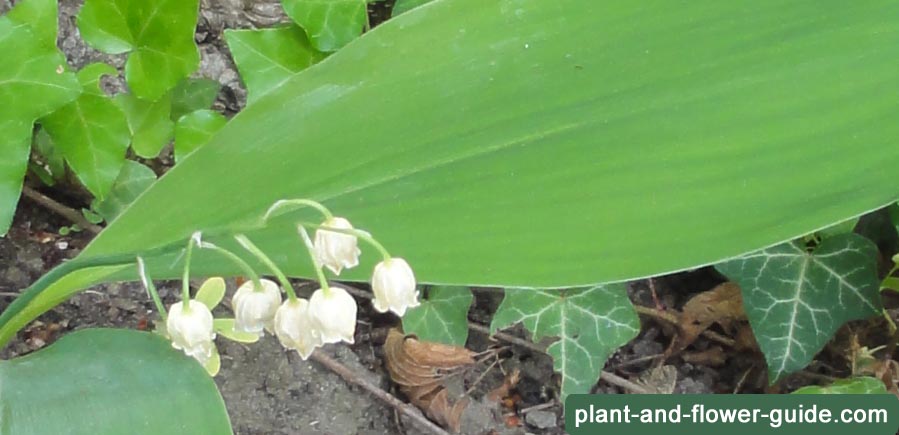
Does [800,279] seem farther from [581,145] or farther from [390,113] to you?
[390,113]

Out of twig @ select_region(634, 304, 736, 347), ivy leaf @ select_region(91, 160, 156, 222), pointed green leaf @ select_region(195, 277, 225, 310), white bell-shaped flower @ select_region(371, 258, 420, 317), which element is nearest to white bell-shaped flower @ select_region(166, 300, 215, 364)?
white bell-shaped flower @ select_region(371, 258, 420, 317)

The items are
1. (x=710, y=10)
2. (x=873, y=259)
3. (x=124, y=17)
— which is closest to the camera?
(x=710, y=10)

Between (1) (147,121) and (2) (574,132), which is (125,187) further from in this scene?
(2) (574,132)

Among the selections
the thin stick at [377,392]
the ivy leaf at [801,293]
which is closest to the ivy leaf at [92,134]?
the thin stick at [377,392]

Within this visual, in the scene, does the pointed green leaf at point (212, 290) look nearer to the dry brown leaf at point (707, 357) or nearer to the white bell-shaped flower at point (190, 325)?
the white bell-shaped flower at point (190, 325)

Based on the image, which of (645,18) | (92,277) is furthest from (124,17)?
(645,18)

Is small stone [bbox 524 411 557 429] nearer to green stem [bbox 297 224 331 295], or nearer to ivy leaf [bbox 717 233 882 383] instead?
ivy leaf [bbox 717 233 882 383]
